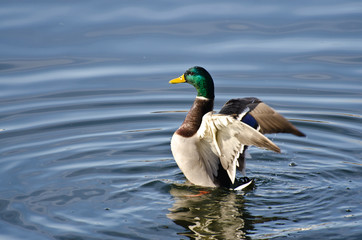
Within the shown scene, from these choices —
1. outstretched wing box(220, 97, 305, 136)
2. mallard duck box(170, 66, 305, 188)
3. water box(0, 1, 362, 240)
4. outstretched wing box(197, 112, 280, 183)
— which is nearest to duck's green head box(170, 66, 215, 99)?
mallard duck box(170, 66, 305, 188)

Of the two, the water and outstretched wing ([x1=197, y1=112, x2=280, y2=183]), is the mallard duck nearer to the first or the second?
outstretched wing ([x1=197, y1=112, x2=280, y2=183])

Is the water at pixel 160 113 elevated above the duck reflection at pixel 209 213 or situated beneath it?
elevated above

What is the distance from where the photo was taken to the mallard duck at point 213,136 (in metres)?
7.41

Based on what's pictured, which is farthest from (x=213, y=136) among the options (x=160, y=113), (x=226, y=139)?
(x=160, y=113)

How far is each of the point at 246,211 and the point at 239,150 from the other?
67cm

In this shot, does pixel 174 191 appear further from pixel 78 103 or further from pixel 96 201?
pixel 78 103

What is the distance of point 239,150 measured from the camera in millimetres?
7496

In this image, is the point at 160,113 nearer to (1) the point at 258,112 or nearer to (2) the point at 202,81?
(2) the point at 202,81

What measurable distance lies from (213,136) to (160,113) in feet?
10.2

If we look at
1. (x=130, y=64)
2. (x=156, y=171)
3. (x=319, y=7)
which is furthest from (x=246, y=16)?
(x=156, y=171)

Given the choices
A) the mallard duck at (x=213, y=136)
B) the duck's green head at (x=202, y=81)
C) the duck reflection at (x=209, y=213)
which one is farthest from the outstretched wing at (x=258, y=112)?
the duck reflection at (x=209, y=213)

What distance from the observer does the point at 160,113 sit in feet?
34.0

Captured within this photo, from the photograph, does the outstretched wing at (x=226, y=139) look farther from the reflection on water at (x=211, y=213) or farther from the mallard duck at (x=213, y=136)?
the reflection on water at (x=211, y=213)

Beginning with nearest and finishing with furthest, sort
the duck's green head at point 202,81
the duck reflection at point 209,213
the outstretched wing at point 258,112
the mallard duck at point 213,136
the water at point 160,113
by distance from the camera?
the duck reflection at point 209,213 < the water at point 160,113 < the mallard duck at point 213,136 < the outstretched wing at point 258,112 < the duck's green head at point 202,81
